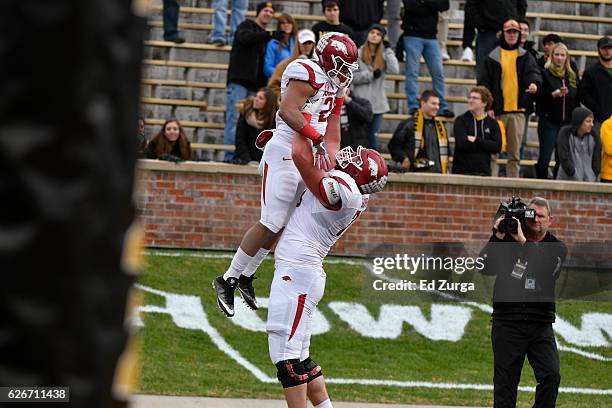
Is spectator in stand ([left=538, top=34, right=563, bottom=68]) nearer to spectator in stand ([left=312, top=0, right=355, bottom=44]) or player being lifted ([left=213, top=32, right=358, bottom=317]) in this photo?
spectator in stand ([left=312, top=0, right=355, bottom=44])

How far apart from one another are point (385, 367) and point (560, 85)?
5.37 meters

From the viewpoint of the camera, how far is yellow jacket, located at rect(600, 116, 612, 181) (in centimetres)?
1512

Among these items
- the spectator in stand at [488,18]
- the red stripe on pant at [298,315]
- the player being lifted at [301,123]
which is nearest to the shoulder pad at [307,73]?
the player being lifted at [301,123]

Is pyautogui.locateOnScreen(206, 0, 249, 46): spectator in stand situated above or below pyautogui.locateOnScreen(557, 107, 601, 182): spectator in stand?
above

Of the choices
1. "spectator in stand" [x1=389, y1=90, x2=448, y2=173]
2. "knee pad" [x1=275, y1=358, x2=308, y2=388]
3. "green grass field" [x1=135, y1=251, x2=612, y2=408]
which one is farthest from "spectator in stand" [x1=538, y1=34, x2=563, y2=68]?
"knee pad" [x1=275, y1=358, x2=308, y2=388]

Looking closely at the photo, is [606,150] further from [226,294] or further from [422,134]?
[226,294]

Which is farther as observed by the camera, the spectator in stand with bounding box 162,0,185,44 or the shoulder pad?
the spectator in stand with bounding box 162,0,185,44

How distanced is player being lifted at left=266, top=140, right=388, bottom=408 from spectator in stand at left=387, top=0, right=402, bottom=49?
10.1 metres

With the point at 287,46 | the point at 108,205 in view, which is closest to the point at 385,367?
the point at 287,46

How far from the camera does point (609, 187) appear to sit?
15.3 m

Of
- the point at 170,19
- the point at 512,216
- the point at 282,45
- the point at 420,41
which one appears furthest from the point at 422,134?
the point at 512,216

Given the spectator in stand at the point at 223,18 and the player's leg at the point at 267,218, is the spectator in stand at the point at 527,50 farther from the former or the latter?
the player's leg at the point at 267,218

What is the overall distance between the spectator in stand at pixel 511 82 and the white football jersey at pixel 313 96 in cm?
760

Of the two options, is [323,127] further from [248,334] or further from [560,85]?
[560,85]
